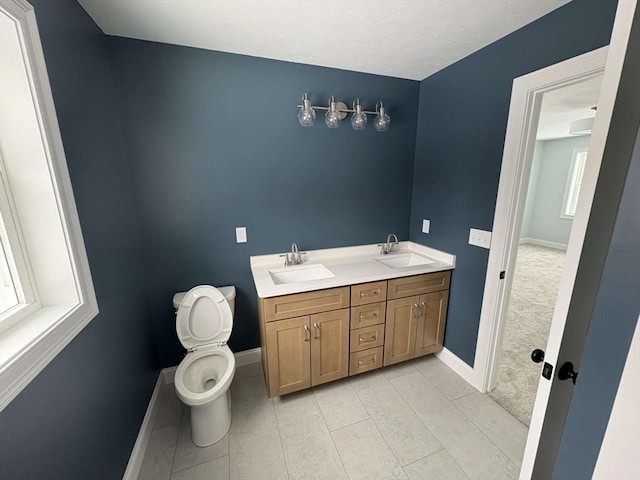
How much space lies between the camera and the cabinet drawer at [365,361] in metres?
1.98

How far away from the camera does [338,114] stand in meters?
1.96

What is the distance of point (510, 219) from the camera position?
1676 millimetres

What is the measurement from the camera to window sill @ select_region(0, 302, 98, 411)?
2.29 ft

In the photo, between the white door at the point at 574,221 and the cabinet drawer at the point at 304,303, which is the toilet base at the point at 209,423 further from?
the white door at the point at 574,221

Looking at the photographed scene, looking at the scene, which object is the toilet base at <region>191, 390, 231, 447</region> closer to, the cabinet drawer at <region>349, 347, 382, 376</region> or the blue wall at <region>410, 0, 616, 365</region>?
the cabinet drawer at <region>349, 347, 382, 376</region>

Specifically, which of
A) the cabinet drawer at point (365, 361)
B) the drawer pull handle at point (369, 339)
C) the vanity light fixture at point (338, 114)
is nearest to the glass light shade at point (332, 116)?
the vanity light fixture at point (338, 114)

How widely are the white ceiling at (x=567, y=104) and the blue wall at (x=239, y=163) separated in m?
1.64

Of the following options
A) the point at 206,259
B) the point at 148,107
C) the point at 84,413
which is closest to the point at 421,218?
the point at 206,259

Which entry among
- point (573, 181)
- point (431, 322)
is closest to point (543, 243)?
point (573, 181)

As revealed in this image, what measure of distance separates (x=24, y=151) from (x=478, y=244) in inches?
97.0

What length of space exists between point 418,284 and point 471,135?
1.18 meters

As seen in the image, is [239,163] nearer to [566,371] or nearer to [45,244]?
[45,244]

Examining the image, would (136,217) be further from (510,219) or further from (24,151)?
(510,219)

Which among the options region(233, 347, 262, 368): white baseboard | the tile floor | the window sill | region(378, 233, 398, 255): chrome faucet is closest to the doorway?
the tile floor
